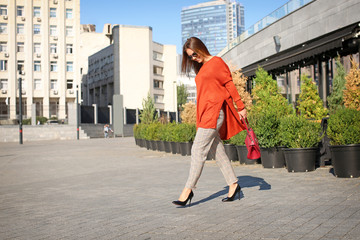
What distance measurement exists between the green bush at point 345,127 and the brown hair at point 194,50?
3094mm

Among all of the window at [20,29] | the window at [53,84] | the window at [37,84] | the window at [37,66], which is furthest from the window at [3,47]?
the window at [53,84]

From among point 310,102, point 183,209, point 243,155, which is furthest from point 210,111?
point 310,102

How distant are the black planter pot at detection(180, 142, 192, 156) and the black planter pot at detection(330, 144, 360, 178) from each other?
783 centimetres

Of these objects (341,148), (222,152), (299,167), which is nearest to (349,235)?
(222,152)

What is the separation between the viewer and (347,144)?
6996 millimetres

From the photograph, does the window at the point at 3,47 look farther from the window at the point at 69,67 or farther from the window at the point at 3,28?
the window at the point at 69,67

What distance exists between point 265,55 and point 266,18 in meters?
1.96

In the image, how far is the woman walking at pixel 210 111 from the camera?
196 inches

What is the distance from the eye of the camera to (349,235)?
348cm

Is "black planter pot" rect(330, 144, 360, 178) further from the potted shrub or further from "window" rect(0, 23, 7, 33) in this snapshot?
"window" rect(0, 23, 7, 33)

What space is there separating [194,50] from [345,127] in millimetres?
3311

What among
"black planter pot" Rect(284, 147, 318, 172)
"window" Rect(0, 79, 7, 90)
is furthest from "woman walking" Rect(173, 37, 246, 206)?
"window" Rect(0, 79, 7, 90)

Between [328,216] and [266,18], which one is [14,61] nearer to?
[266,18]

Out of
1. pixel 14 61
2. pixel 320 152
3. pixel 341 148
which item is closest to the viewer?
pixel 341 148
